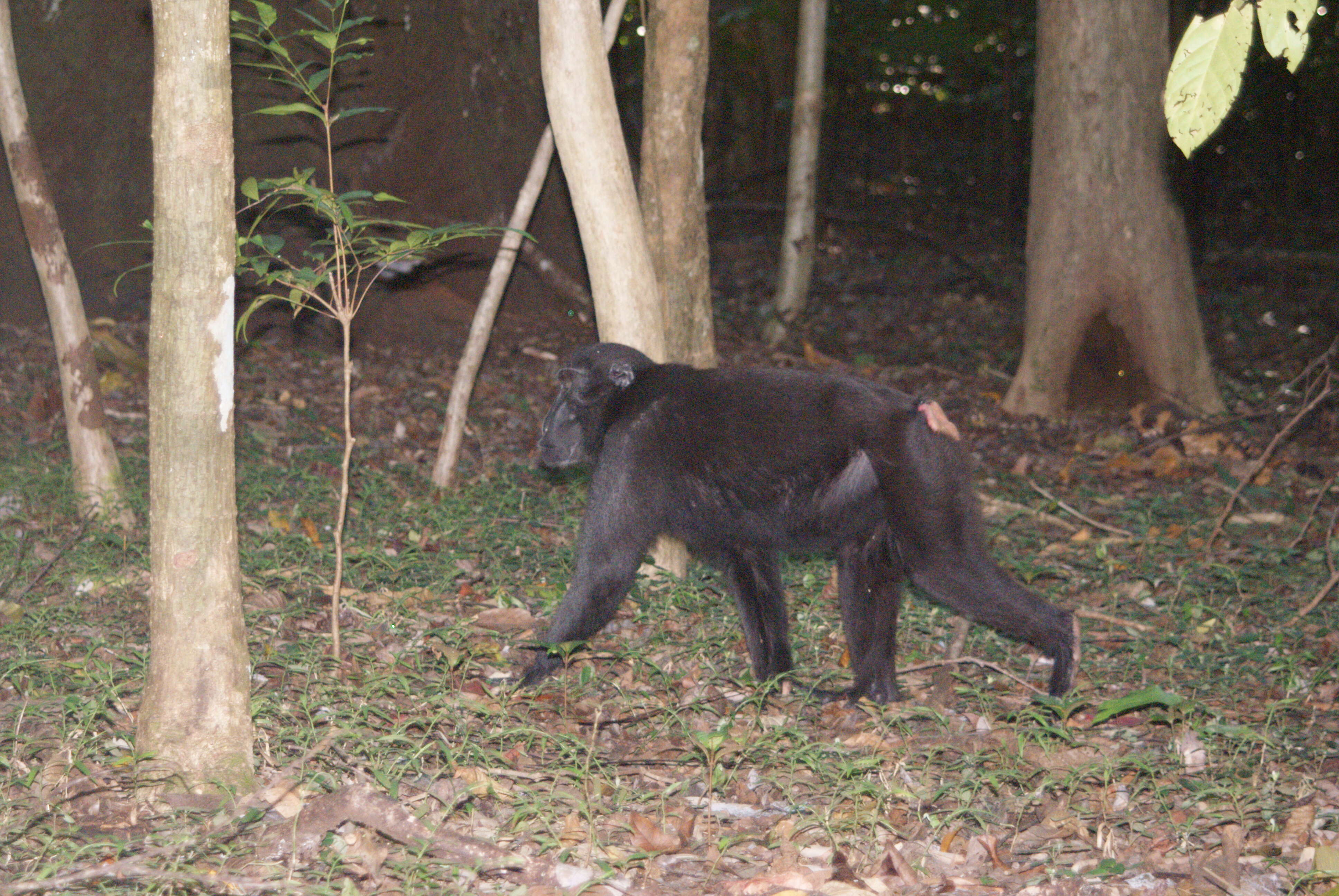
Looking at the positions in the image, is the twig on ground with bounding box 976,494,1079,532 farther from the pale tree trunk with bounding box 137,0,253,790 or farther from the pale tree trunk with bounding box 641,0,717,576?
the pale tree trunk with bounding box 137,0,253,790

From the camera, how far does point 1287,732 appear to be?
14.4ft

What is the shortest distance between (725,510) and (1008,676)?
1.38 metres

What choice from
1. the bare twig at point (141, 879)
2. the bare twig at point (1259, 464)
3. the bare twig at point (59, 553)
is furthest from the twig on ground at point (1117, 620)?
the bare twig at point (59, 553)

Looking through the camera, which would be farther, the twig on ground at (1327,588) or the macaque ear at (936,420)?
the twig on ground at (1327,588)

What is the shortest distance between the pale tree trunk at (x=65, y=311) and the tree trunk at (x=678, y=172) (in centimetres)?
271

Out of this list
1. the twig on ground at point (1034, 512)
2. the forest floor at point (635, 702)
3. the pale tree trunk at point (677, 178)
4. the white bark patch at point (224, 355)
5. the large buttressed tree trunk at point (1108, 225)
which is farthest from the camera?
the large buttressed tree trunk at point (1108, 225)

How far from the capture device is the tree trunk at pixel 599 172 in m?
5.23

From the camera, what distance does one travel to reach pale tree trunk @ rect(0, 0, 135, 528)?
536 centimetres

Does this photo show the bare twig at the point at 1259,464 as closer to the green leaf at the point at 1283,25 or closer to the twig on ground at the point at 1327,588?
the twig on ground at the point at 1327,588

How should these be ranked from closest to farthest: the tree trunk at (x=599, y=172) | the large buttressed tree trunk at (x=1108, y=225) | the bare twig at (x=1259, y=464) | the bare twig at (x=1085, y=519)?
the tree trunk at (x=599, y=172) → the bare twig at (x=1259, y=464) → the bare twig at (x=1085, y=519) → the large buttressed tree trunk at (x=1108, y=225)

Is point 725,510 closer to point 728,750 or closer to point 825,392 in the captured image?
point 825,392

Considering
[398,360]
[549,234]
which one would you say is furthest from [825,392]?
[549,234]

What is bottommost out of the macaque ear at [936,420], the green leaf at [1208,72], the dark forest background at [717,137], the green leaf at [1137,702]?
the green leaf at [1137,702]

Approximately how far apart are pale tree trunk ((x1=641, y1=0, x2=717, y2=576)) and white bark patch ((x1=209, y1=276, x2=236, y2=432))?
2.70 metres
